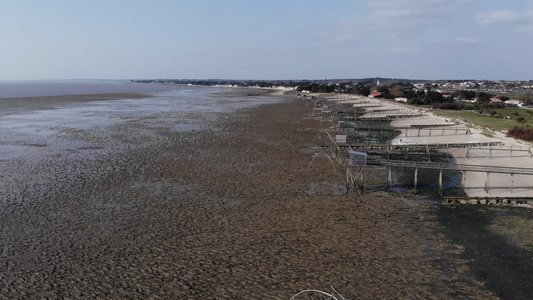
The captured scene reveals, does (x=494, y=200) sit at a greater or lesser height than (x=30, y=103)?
lesser

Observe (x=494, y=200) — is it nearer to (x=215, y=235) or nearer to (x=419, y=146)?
(x=419, y=146)

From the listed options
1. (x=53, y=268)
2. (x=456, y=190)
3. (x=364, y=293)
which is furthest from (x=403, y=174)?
(x=53, y=268)

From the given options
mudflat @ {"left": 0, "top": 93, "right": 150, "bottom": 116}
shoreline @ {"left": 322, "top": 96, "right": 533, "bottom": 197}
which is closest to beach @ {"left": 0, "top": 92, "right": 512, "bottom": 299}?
shoreline @ {"left": 322, "top": 96, "right": 533, "bottom": 197}

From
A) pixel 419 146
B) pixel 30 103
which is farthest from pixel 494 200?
pixel 30 103

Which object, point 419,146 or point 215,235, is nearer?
point 215,235

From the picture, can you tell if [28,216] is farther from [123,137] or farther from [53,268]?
[123,137]

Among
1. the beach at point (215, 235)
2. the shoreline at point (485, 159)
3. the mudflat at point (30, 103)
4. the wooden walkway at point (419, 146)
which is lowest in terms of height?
the beach at point (215, 235)

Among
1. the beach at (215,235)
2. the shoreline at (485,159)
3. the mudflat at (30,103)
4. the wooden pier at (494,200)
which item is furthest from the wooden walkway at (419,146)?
the mudflat at (30,103)

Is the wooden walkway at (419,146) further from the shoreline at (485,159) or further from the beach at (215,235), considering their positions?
the beach at (215,235)
